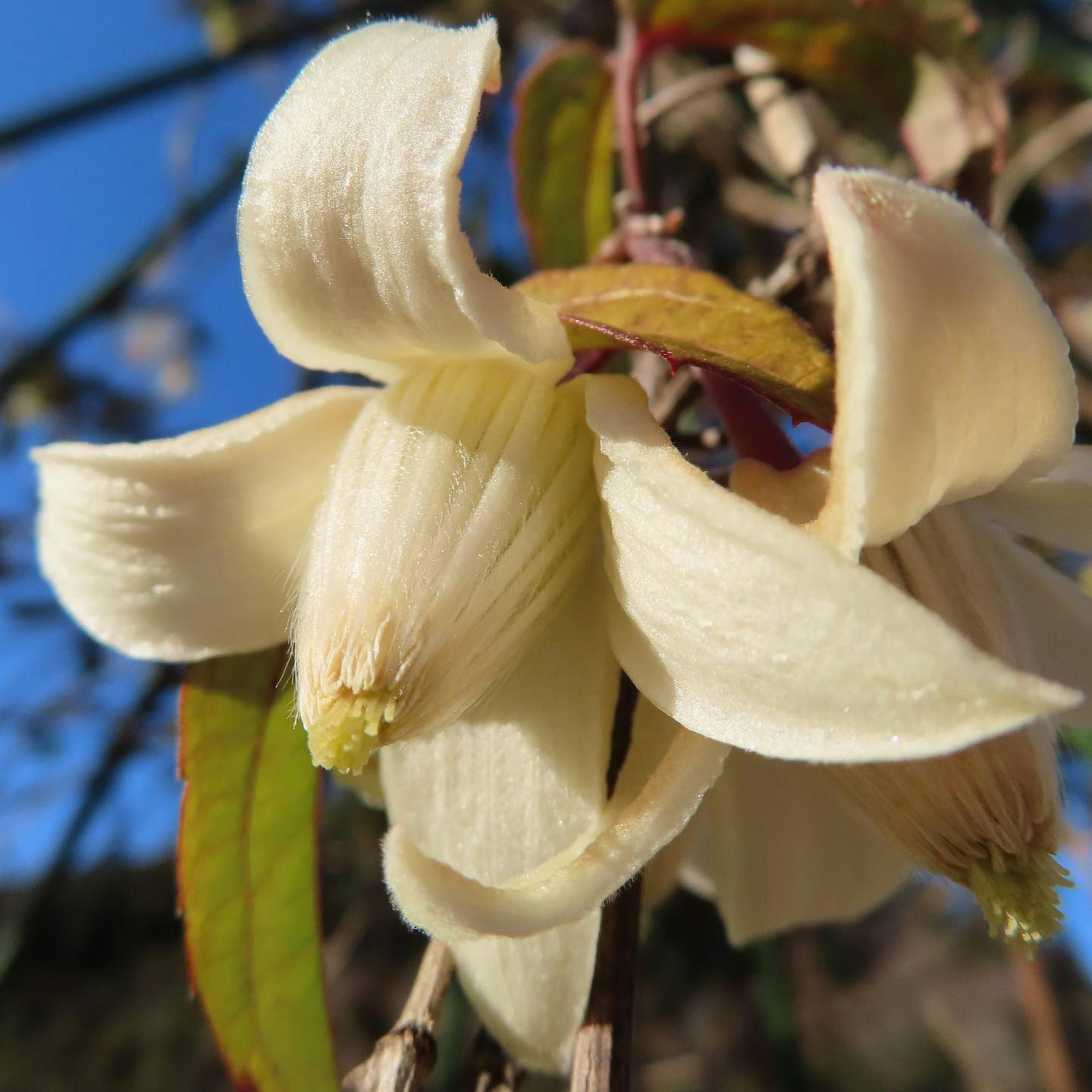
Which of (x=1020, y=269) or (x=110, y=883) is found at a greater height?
(x=1020, y=269)

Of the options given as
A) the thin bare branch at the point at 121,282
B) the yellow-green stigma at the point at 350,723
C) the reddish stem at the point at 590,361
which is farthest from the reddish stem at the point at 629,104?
the thin bare branch at the point at 121,282

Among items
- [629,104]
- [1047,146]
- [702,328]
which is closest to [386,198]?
[702,328]

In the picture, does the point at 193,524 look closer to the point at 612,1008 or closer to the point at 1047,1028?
the point at 612,1008

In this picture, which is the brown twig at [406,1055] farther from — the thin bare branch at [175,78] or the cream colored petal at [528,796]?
the thin bare branch at [175,78]

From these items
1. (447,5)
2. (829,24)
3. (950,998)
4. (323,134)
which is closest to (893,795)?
(323,134)

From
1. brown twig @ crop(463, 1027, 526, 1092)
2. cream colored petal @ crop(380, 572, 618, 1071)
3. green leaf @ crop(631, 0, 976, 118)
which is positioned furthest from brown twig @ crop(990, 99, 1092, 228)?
brown twig @ crop(463, 1027, 526, 1092)

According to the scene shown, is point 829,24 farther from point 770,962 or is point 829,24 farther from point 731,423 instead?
point 770,962
